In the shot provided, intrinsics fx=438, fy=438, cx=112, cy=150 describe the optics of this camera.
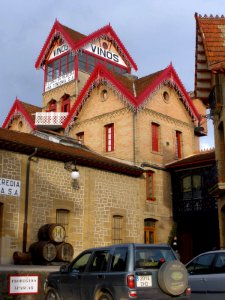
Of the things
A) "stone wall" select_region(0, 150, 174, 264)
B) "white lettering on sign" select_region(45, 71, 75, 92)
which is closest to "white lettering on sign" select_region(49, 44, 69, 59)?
"white lettering on sign" select_region(45, 71, 75, 92)

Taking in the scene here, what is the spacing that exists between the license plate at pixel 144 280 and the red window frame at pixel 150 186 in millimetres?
17233

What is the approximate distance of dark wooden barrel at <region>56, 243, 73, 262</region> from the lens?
18391 millimetres

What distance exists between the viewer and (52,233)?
18562 millimetres

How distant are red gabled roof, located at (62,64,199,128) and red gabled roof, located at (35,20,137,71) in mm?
7188

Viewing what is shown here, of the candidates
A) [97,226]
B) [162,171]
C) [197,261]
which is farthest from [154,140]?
[197,261]

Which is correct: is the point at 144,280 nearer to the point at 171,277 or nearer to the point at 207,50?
the point at 171,277

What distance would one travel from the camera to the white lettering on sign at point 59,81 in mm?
36550

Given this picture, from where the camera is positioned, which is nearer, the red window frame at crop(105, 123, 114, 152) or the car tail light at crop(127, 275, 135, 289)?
the car tail light at crop(127, 275, 135, 289)

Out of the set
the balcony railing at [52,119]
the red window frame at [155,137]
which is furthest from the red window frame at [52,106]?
the red window frame at [155,137]

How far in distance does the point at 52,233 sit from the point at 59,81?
2136 cm

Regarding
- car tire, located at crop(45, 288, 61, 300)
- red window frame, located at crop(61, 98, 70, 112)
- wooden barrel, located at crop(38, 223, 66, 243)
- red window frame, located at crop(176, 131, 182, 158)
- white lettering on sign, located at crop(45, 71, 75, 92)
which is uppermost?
white lettering on sign, located at crop(45, 71, 75, 92)

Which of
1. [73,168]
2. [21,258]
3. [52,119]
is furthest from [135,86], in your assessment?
[21,258]

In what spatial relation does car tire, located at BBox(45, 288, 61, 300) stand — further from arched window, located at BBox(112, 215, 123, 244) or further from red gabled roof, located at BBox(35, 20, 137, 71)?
red gabled roof, located at BBox(35, 20, 137, 71)

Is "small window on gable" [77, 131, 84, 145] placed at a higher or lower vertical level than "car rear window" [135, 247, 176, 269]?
higher
